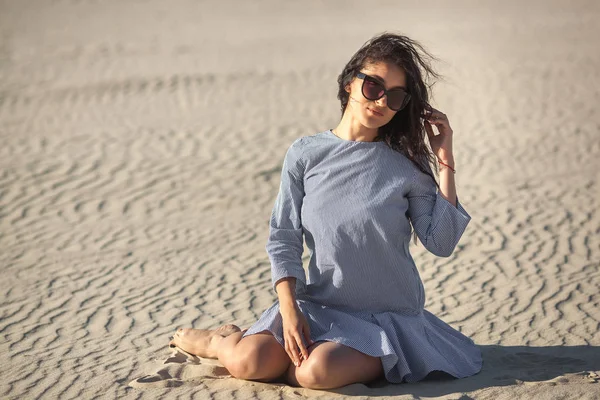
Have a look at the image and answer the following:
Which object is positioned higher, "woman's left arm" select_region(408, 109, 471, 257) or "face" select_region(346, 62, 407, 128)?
"face" select_region(346, 62, 407, 128)

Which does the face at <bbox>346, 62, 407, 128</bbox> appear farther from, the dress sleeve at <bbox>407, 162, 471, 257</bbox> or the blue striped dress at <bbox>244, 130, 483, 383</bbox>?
the dress sleeve at <bbox>407, 162, 471, 257</bbox>

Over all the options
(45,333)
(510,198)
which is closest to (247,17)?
(510,198)

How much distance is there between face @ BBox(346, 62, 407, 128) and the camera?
161 inches

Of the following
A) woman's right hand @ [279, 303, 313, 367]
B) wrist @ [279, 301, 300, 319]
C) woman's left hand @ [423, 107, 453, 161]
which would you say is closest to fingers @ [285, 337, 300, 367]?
woman's right hand @ [279, 303, 313, 367]

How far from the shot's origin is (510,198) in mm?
8719

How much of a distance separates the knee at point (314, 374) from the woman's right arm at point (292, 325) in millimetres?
42

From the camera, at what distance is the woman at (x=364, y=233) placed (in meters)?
4.07

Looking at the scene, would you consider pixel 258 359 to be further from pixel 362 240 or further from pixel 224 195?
pixel 224 195

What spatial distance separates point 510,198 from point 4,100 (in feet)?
27.6

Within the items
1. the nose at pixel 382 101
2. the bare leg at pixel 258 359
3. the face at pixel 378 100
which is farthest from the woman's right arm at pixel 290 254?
the nose at pixel 382 101

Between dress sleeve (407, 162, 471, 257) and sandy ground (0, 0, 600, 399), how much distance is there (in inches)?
28.0

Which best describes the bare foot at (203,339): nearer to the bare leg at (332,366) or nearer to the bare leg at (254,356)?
the bare leg at (254,356)

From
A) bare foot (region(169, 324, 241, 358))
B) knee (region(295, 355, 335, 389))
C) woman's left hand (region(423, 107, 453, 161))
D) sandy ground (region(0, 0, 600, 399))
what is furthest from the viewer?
sandy ground (region(0, 0, 600, 399))

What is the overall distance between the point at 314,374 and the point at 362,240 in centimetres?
67
